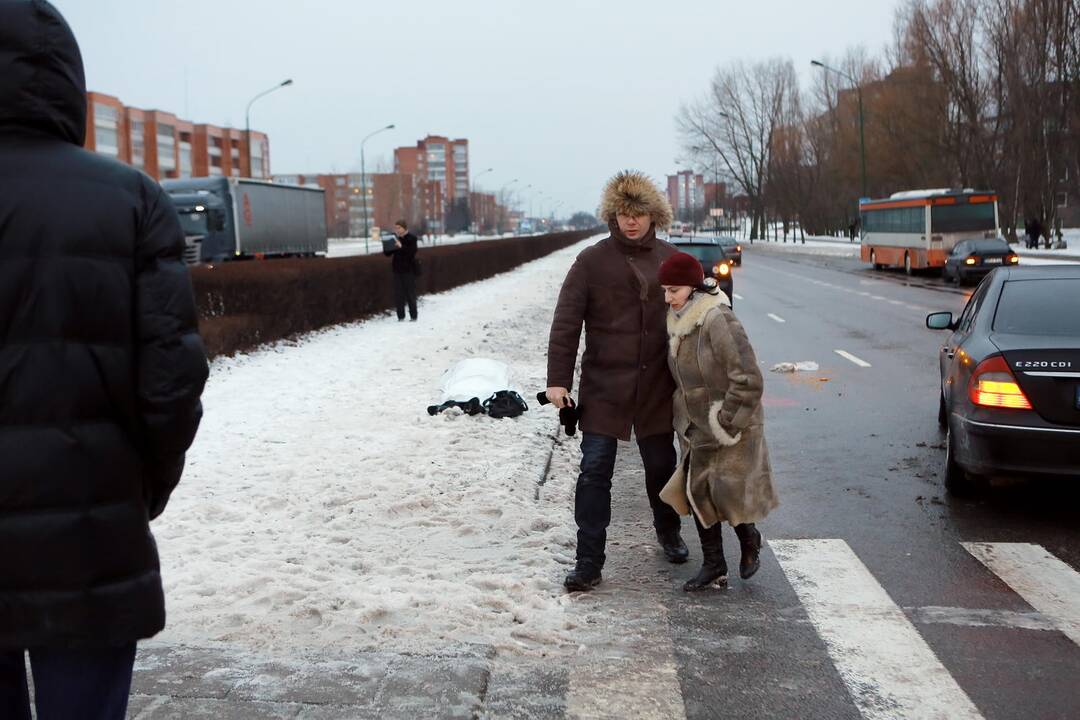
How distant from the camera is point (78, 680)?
239cm

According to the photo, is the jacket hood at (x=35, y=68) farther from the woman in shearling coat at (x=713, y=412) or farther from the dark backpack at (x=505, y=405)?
the dark backpack at (x=505, y=405)

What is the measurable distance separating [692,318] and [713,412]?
17.3 inches

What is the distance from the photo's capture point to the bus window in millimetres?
36531

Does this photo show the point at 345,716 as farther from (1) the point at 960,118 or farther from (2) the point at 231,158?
(2) the point at 231,158

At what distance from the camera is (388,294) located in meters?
22.5

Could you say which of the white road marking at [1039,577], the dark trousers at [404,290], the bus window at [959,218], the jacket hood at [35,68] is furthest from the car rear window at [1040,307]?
the bus window at [959,218]

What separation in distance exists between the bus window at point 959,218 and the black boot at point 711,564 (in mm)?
33727

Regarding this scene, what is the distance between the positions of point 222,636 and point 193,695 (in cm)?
70

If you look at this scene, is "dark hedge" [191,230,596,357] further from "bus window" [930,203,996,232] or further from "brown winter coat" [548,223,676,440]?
"bus window" [930,203,996,232]

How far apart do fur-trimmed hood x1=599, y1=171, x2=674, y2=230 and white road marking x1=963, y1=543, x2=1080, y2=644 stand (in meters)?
2.41

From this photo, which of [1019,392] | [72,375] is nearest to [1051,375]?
[1019,392]

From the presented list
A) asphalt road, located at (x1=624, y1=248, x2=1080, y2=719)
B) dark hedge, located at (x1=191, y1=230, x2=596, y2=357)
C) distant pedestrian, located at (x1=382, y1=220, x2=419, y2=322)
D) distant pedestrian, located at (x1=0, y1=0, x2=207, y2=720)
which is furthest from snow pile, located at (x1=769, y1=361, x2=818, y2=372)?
distant pedestrian, located at (x1=0, y1=0, x2=207, y2=720)

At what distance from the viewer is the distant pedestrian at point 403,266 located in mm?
20156

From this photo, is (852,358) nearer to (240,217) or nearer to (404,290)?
(404,290)
